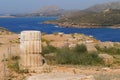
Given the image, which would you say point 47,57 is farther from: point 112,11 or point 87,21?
point 112,11

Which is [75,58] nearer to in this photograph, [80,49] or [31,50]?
[80,49]

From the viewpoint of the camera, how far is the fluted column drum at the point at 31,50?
14812mm

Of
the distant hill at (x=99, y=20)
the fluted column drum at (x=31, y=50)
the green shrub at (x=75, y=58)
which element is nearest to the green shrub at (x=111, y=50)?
the green shrub at (x=75, y=58)

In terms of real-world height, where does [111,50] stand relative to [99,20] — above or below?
above

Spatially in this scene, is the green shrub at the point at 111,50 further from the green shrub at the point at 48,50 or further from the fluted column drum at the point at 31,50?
the fluted column drum at the point at 31,50

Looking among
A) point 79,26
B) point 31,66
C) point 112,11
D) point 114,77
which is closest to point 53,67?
point 31,66

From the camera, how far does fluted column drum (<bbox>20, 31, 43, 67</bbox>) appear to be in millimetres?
14812

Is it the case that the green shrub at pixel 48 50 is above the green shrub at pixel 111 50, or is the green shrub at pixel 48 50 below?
above

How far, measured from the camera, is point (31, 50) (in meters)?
15.0

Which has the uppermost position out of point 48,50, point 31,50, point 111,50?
point 31,50

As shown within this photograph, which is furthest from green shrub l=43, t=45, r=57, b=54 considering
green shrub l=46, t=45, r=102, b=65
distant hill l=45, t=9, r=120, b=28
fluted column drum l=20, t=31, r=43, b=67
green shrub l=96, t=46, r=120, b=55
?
distant hill l=45, t=9, r=120, b=28

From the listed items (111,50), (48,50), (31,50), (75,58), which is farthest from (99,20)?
(31,50)

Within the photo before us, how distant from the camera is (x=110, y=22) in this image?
476 ft

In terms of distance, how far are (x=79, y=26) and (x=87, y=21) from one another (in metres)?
13.1
